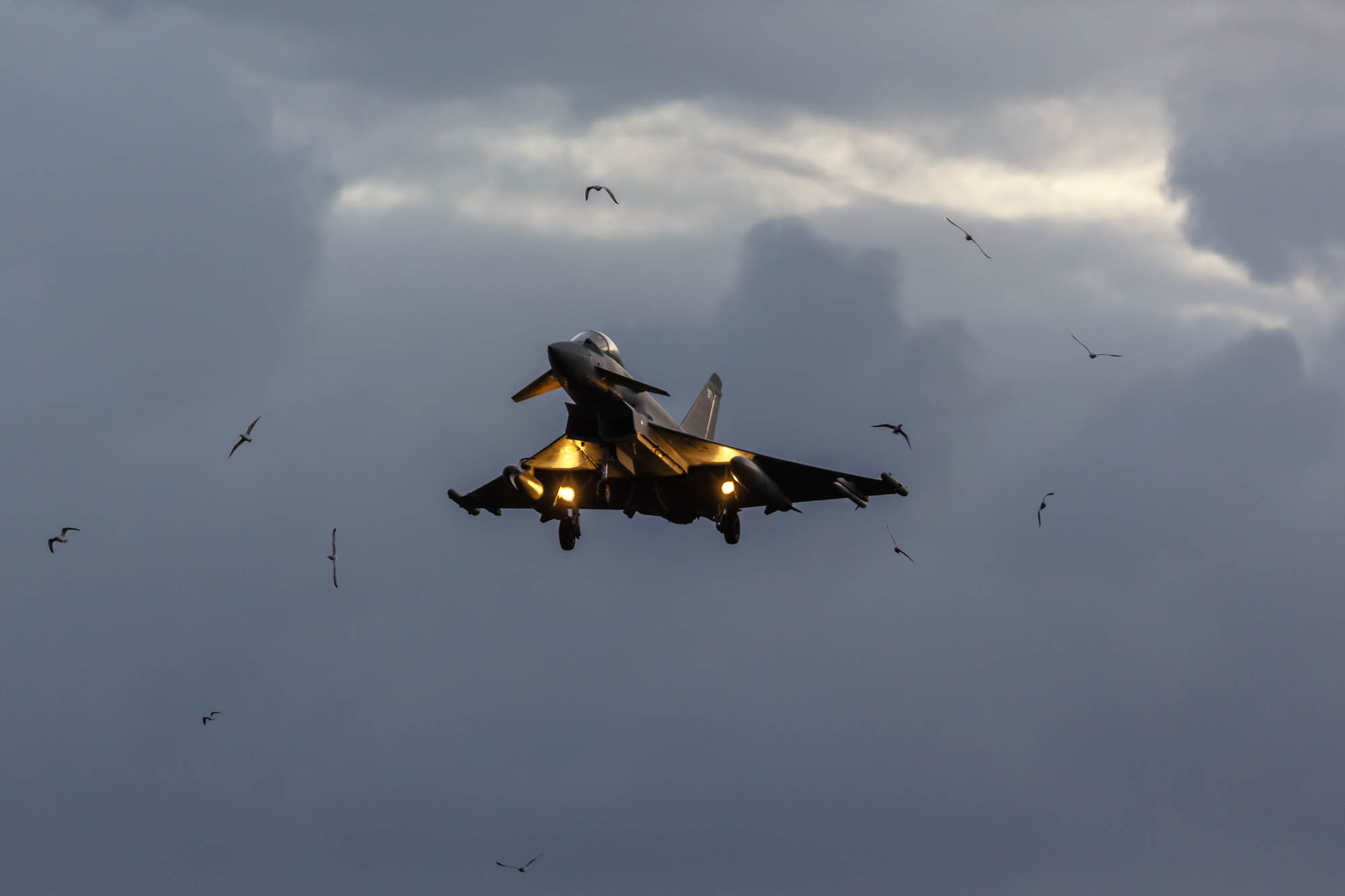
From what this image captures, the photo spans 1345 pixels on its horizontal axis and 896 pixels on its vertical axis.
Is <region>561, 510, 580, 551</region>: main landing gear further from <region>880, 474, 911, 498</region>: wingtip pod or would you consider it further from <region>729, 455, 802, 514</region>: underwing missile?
<region>880, 474, 911, 498</region>: wingtip pod

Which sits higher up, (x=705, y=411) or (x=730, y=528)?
(x=705, y=411)

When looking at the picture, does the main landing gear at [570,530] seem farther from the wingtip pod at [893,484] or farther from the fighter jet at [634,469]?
the wingtip pod at [893,484]

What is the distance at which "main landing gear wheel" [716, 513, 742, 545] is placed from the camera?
56781mm

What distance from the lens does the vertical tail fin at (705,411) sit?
214ft

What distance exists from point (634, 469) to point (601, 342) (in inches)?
237

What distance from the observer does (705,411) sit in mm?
66938

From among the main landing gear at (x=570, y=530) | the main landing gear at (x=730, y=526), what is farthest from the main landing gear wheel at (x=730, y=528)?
the main landing gear at (x=570, y=530)

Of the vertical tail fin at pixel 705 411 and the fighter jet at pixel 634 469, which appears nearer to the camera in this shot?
the fighter jet at pixel 634 469

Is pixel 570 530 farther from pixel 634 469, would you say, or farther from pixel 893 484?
pixel 893 484

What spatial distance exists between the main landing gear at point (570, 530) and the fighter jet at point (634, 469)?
42 millimetres

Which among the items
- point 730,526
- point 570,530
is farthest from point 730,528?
point 570,530

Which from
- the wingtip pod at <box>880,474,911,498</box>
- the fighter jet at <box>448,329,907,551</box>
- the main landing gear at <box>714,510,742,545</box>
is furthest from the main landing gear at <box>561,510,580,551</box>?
the wingtip pod at <box>880,474,911,498</box>

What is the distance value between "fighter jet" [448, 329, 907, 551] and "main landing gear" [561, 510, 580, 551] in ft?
0.14

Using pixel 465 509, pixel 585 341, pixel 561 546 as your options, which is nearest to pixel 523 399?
pixel 585 341
